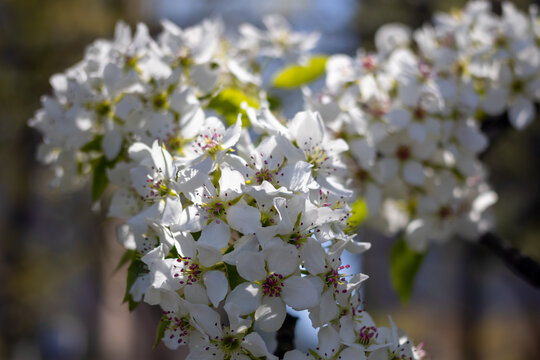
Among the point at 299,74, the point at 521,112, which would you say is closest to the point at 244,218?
the point at 299,74

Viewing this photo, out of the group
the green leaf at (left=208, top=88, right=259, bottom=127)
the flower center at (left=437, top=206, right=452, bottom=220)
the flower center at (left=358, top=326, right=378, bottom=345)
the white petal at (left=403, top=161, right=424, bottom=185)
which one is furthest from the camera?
the flower center at (left=437, top=206, right=452, bottom=220)

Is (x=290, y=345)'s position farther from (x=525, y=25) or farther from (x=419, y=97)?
(x=525, y=25)

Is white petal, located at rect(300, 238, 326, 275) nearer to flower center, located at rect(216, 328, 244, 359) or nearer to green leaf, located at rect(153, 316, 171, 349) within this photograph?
flower center, located at rect(216, 328, 244, 359)

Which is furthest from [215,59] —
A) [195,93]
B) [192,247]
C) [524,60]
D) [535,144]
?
[535,144]

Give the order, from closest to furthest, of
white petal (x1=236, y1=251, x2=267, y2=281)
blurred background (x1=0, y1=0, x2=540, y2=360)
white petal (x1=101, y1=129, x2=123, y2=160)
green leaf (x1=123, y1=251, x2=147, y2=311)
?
white petal (x1=236, y1=251, x2=267, y2=281) → green leaf (x1=123, y1=251, x2=147, y2=311) → white petal (x1=101, y1=129, x2=123, y2=160) → blurred background (x1=0, y1=0, x2=540, y2=360)

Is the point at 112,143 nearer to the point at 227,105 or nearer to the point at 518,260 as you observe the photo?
the point at 227,105

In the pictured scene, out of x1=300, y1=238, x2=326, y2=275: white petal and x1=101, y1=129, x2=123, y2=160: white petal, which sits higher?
x1=101, y1=129, x2=123, y2=160: white petal

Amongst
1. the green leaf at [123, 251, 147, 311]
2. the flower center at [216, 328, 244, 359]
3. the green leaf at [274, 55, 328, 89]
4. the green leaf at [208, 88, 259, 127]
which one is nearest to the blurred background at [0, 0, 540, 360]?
the green leaf at [274, 55, 328, 89]

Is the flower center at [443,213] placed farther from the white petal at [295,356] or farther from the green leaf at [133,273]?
the green leaf at [133,273]
